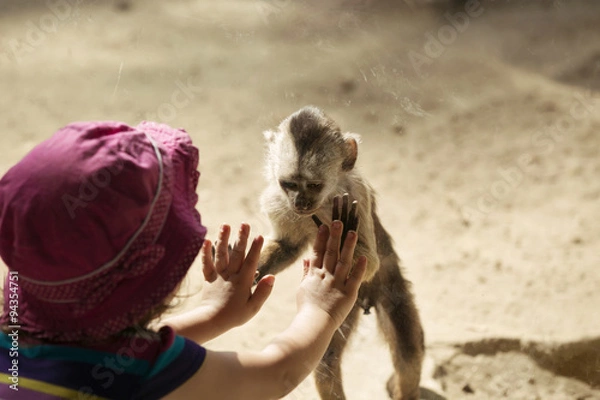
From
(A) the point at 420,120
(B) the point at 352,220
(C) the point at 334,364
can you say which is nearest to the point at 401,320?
(C) the point at 334,364

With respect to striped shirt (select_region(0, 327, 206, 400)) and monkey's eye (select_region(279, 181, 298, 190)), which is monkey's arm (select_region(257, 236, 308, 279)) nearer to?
monkey's eye (select_region(279, 181, 298, 190))

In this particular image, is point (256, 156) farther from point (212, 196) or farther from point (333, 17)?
point (333, 17)

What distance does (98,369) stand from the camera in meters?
1.58

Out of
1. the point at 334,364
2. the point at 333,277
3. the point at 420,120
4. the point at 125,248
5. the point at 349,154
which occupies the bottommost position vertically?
the point at 420,120

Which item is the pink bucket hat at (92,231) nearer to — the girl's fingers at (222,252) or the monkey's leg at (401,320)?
the girl's fingers at (222,252)

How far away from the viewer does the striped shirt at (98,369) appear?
156 cm

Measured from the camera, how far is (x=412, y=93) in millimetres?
6043

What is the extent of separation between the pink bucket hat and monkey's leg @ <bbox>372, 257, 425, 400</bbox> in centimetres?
177

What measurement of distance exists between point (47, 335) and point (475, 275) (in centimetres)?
331

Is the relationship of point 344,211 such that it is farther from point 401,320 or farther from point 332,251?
point 401,320

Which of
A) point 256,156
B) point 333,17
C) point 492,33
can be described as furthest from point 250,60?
point 492,33

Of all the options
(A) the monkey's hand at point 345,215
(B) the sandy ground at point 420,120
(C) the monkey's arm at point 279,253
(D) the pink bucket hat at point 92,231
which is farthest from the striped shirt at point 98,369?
(B) the sandy ground at point 420,120

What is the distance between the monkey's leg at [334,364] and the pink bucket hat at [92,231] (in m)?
1.59

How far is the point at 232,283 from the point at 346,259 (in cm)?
42
